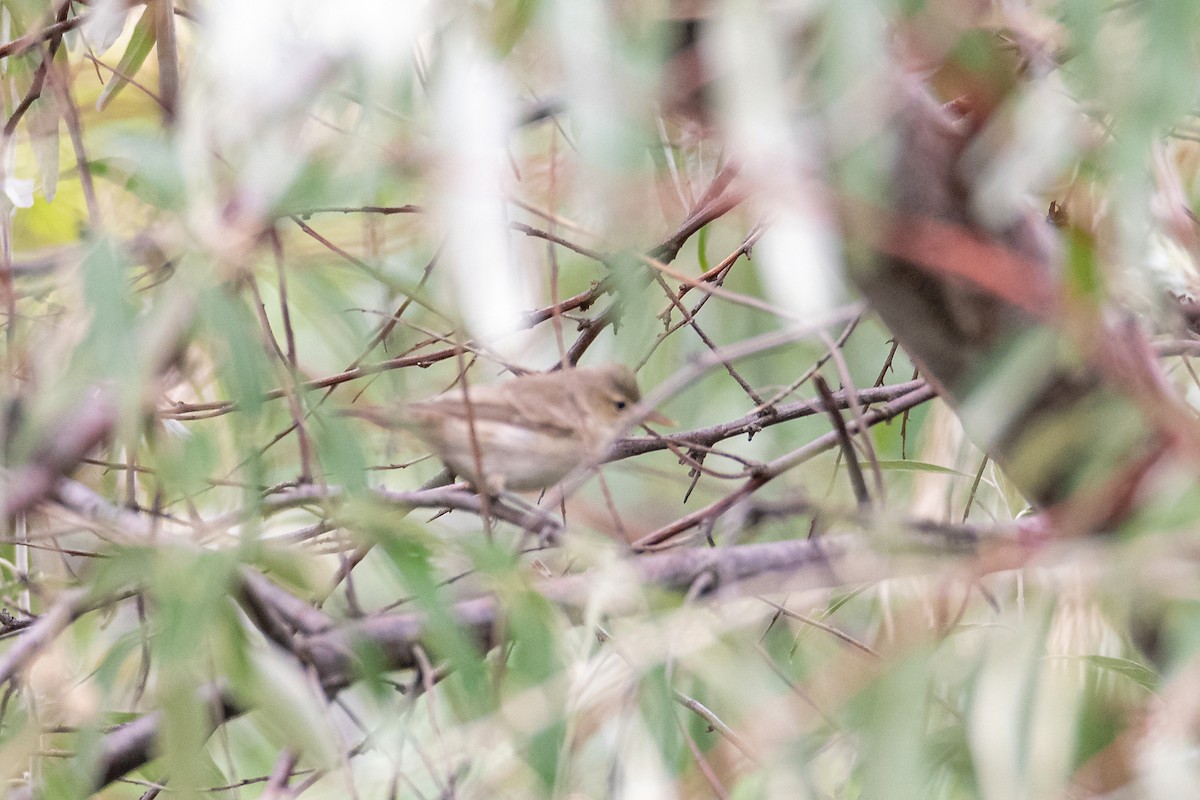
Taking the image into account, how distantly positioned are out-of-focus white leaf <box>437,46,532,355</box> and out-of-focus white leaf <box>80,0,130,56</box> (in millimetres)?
374

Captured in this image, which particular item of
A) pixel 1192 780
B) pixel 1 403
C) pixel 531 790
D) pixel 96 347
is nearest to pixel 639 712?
pixel 531 790

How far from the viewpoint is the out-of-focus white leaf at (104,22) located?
37.1 inches

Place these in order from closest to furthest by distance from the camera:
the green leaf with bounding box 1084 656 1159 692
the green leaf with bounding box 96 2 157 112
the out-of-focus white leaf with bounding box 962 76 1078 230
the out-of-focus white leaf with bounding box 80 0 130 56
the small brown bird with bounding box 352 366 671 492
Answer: the out-of-focus white leaf with bounding box 962 76 1078 230 → the out-of-focus white leaf with bounding box 80 0 130 56 → the green leaf with bounding box 1084 656 1159 692 → the green leaf with bounding box 96 2 157 112 → the small brown bird with bounding box 352 366 671 492

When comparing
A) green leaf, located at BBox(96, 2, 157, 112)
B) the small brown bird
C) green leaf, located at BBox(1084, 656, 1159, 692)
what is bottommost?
green leaf, located at BBox(1084, 656, 1159, 692)

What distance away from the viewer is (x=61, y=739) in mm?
1465

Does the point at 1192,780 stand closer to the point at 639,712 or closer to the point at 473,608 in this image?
the point at 639,712

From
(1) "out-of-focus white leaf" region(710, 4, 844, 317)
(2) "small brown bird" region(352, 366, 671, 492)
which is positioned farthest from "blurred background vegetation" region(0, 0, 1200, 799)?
(2) "small brown bird" region(352, 366, 671, 492)

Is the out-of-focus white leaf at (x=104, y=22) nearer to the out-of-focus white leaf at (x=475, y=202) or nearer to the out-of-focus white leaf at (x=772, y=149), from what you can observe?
the out-of-focus white leaf at (x=475, y=202)

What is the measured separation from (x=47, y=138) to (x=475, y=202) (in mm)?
Result: 968

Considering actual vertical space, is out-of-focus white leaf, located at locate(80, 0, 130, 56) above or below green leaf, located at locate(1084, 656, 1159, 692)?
above

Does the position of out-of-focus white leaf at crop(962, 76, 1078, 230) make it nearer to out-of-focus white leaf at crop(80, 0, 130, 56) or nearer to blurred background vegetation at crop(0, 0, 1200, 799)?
blurred background vegetation at crop(0, 0, 1200, 799)

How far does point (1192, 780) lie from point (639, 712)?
0.38 m

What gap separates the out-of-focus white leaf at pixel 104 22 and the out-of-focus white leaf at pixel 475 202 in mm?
374

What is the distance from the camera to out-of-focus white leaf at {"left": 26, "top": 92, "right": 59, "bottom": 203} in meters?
1.35
